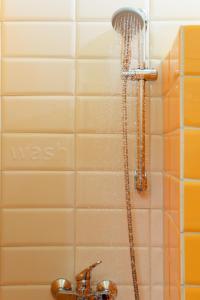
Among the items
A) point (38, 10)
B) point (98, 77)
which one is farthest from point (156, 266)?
point (38, 10)

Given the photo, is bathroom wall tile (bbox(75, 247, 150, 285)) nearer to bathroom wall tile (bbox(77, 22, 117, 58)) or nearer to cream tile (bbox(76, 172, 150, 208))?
cream tile (bbox(76, 172, 150, 208))

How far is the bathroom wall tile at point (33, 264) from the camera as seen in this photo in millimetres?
1111

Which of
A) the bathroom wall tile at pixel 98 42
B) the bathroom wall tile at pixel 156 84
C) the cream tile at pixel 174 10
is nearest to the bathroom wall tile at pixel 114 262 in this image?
the bathroom wall tile at pixel 156 84

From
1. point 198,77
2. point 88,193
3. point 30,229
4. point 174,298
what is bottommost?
point 174,298

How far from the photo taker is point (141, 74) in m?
1.06

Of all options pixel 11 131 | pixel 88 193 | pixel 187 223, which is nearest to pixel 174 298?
pixel 187 223

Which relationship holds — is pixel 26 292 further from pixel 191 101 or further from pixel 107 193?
pixel 191 101

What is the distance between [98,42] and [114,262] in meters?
0.70

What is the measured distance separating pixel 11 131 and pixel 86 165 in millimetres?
264

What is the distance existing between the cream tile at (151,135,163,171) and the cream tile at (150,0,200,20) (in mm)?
386

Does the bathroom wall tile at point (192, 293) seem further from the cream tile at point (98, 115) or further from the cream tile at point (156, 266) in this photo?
the cream tile at point (98, 115)

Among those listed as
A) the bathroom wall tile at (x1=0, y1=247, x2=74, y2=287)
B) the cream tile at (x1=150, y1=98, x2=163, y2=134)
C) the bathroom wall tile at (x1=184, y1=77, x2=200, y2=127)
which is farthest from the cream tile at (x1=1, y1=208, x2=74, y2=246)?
the bathroom wall tile at (x1=184, y1=77, x2=200, y2=127)

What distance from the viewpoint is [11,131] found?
3.67 feet

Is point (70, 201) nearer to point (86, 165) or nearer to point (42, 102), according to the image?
point (86, 165)
